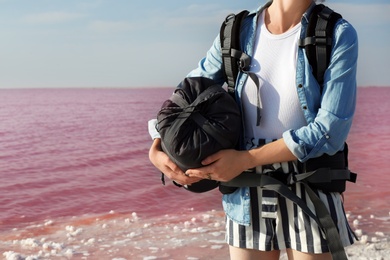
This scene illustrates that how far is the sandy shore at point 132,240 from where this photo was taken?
531cm

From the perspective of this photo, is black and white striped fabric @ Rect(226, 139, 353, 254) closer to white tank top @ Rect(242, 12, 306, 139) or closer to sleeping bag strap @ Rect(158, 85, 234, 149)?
white tank top @ Rect(242, 12, 306, 139)

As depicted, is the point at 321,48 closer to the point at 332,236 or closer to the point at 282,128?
the point at 282,128

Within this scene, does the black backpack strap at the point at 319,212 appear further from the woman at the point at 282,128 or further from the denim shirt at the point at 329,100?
the denim shirt at the point at 329,100

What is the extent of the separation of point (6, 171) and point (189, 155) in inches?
498

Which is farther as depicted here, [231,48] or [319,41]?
[231,48]

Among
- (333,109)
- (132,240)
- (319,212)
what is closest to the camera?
(333,109)

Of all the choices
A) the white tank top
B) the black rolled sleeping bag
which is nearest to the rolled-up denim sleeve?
the white tank top

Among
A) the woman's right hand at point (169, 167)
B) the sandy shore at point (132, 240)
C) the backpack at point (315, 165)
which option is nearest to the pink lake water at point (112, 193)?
the sandy shore at point (132, 240)

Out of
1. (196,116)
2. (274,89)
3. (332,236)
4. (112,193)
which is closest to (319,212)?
(332,236)

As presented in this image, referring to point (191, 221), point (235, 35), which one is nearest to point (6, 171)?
point (191, 221)

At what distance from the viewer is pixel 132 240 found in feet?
19.5

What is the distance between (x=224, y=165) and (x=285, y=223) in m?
0.37

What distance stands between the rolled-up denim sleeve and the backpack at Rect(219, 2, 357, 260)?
49 mm

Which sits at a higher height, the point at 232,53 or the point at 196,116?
the point at 232,53
